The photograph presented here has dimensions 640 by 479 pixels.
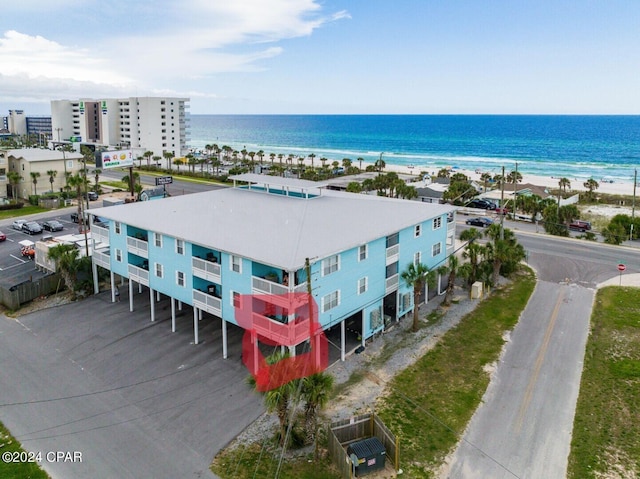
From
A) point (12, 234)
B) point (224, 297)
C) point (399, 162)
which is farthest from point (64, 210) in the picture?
point (399, 162)

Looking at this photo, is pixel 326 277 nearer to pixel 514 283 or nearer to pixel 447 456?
pixel 447 456

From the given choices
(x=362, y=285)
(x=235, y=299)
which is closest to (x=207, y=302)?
(x=235, y=299)

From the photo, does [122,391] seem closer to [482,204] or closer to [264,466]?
[264,466]

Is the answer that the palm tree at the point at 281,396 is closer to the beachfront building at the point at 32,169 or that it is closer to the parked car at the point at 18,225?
the parked car at the point at 18,225

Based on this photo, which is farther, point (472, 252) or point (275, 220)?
point (472, 252)

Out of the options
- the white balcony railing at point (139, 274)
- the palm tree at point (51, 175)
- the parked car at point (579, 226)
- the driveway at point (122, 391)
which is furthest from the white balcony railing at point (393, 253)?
the palm tree at point (51, 175)

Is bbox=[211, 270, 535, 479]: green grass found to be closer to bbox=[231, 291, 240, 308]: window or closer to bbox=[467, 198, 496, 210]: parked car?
bbox=[231, 291, 240, 308]: window
